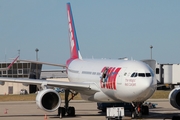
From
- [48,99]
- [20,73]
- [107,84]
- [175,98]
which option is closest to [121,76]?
[107,84]

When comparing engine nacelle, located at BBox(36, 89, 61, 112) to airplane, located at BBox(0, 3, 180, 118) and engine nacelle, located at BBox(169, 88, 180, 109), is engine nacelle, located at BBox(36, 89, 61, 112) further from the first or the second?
engine nacelle, located at BBox(169, 88, 180, 109)

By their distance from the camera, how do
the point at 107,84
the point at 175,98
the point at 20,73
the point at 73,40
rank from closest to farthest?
the point at 107,84 < the point at 175,98 < the point at 73,40 < the point at 20,73

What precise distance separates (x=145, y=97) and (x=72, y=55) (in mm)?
18030

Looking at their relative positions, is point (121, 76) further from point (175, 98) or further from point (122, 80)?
point (175, 98)

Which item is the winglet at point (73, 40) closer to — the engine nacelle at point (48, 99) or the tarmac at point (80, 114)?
the tarmac at point (80, 114)

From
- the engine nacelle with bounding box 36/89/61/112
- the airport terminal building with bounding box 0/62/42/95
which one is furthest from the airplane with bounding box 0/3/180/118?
the airport terminal building with bounding box 0/62/42/95

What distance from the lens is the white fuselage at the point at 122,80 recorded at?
2661cm

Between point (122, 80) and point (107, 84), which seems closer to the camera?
point (122, 80)

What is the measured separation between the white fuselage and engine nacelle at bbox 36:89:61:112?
8.46 feet

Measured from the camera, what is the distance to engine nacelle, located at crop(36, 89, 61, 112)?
100 ft

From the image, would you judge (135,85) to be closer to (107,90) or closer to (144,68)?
(144,68)

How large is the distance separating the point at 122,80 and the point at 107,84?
6.83 feet

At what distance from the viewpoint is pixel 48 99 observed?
3116 cm

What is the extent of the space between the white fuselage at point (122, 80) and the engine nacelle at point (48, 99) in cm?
258
